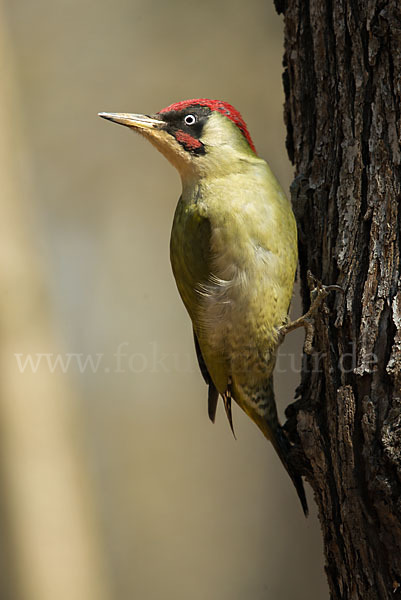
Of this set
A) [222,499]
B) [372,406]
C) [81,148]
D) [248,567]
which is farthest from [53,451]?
[372,406]

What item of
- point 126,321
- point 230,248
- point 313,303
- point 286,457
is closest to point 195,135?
point 230,248

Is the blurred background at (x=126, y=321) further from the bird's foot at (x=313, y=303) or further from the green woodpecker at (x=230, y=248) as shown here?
the bird's foot at (x=313, y=303)

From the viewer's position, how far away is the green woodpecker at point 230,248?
5.43 feet

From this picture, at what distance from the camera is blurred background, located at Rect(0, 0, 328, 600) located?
3016 millimetres

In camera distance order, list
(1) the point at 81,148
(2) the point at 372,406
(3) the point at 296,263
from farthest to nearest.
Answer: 1. (1) the point at 81,148
2. (3) the point at 296,263
3. (2) the point at 372,406

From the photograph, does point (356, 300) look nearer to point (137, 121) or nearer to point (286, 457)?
point (286, 457)

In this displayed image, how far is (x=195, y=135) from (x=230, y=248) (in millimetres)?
352

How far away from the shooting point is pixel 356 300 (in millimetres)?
1445

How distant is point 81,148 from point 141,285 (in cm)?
76

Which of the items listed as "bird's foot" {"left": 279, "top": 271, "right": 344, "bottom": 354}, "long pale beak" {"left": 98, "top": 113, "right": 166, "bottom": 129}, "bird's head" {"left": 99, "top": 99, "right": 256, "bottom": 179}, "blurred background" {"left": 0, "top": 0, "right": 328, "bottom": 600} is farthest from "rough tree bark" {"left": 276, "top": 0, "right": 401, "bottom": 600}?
"blurred background" {"left": 0, "top": 0, "right": 328, "bottom": 600}

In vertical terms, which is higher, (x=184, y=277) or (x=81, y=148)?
(x=81, y=148)

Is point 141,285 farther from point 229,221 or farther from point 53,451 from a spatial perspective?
point 229,221

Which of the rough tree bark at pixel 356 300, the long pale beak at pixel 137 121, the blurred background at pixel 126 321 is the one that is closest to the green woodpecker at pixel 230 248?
the long pale beak at pixel 137 121

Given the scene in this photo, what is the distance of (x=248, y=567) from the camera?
324cm
